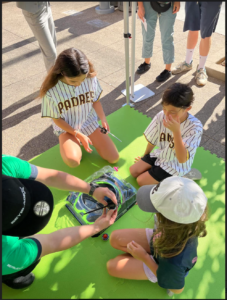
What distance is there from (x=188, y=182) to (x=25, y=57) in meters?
4.82

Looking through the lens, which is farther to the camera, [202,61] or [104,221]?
[202,61]

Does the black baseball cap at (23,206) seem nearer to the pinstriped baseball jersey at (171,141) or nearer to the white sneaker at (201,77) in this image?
the pinstriped baseball jersey at (171,141)

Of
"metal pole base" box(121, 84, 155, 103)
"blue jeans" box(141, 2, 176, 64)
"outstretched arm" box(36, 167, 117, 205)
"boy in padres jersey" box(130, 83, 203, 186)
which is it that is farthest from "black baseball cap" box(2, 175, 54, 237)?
"blue jeans" box(141, 2, 176, 64)

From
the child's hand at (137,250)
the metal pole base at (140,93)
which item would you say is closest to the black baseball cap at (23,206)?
the child's hand at (137,250)

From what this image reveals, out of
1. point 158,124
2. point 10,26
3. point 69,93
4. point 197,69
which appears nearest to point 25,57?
point 10,26

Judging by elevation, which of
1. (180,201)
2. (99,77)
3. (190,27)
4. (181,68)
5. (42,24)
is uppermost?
(42,24)

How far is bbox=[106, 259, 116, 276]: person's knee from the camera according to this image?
210 centimetres

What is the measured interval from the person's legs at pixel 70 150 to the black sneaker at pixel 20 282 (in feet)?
3.88

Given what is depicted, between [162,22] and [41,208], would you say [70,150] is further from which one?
[162,22]

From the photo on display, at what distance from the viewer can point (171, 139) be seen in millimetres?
2506

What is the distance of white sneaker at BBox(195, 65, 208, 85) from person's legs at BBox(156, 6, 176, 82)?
0.48 m

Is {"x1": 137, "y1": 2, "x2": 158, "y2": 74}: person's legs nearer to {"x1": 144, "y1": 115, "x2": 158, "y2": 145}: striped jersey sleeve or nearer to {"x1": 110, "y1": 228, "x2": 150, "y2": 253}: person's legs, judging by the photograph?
{"x1": 144, "y1": 115, "x2": 158, "y2": 145}: striped jersey sleeve

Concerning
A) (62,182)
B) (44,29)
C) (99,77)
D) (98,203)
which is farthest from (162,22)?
(62,182)

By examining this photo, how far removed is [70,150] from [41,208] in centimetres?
141
